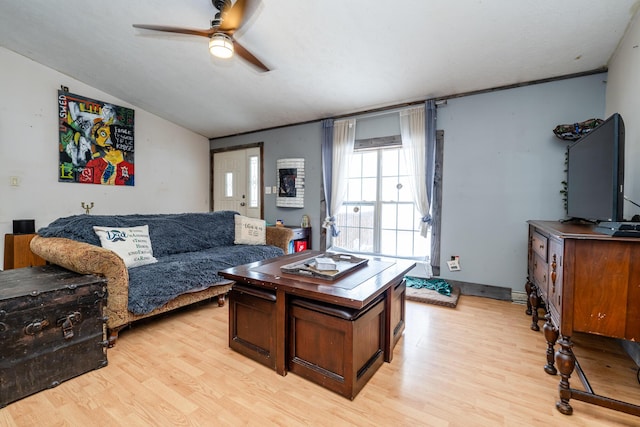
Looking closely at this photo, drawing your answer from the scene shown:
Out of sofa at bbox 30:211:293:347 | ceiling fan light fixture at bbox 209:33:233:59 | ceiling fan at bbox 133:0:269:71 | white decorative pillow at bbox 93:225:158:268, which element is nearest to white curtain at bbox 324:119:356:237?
sofa at bbox 30:211:293:347

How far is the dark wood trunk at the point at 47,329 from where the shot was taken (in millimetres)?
1410

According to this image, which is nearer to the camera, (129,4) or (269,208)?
(129,4)

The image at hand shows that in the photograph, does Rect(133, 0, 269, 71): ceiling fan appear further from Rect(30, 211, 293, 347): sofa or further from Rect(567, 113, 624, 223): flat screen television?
Rect(567, 113, 624, 223): flat screen television

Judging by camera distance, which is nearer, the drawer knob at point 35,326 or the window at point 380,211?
the drawer knob at point 35,326

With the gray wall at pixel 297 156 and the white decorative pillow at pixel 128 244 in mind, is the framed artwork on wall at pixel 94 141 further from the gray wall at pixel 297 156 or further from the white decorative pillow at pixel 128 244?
the white decorative pillow at pixel 128 244

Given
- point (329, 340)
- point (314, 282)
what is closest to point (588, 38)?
point (314, 282)

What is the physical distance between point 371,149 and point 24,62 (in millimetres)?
4523

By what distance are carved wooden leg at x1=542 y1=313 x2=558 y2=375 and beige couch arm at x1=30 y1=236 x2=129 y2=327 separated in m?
2.69

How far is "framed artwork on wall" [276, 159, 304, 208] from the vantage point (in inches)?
173

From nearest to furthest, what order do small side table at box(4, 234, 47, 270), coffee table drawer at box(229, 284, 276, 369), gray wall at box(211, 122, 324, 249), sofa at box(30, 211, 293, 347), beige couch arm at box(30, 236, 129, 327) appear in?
coffee table drawer at box(229, 284, 276, 369), beige couch arm at box(30, 236, 129, 327), sofa at box(30, 211, 293, 347), small side table at box(4, 234, 47, 270), gray wall at box(211, 122, 324, 249)

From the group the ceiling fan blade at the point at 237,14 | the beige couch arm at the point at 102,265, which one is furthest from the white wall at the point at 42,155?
the ceiling fan blade at the point at 237,14

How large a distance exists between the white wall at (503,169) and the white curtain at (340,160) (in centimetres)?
119

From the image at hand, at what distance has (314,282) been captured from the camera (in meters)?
1.64

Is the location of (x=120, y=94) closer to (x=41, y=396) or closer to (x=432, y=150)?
(x=41, y=396)
